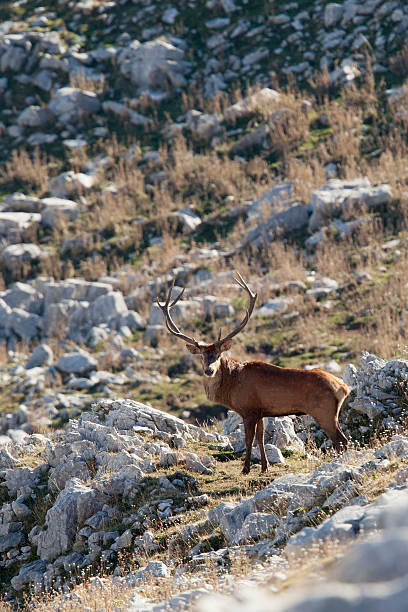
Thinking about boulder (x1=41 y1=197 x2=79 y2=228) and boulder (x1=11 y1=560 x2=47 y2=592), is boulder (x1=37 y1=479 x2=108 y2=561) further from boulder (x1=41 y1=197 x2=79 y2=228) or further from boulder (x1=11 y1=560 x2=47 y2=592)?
boulder (x1=41 y1=197 x2=79 y2=228)

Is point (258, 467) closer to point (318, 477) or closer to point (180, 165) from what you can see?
point (318, 477)

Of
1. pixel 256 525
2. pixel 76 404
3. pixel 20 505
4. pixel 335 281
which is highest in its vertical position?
pixel 256 525

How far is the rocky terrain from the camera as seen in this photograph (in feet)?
23.5

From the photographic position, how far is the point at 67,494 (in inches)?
373

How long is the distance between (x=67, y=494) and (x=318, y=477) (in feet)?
11.2

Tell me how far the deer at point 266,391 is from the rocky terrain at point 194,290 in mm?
464

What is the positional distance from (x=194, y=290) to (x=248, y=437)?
990cm

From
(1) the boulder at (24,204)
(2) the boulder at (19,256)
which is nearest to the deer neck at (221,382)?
(2) the boulder at (19,256)

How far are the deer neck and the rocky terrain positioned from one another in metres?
0.91

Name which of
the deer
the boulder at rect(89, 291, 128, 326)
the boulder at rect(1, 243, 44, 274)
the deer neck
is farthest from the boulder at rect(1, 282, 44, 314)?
the deer neck

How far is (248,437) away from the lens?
977cm

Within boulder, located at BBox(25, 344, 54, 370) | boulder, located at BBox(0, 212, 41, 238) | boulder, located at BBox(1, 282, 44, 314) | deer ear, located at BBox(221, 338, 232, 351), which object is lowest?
boulder, located at BBox(25, 344, 54, 370)

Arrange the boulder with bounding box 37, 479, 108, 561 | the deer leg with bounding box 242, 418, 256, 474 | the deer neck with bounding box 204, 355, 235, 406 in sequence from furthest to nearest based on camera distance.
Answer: the deer neck with bounding box 204, 355, 235, 406 → the deer leg with bounding box 242, 418, 256, 474 → the boulder with bounding box 37, 479, 108, 561

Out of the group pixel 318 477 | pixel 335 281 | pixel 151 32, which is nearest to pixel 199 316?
pixel 335 281
